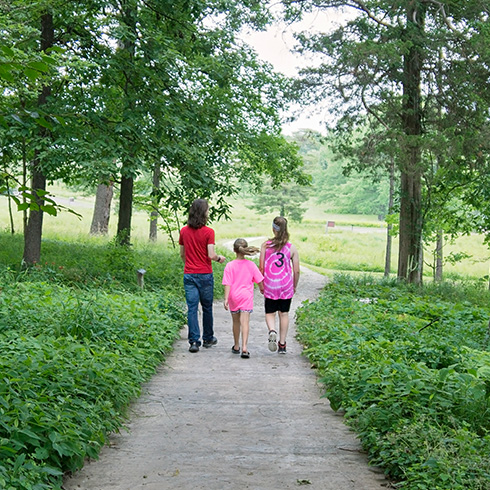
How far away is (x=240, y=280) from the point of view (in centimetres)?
891

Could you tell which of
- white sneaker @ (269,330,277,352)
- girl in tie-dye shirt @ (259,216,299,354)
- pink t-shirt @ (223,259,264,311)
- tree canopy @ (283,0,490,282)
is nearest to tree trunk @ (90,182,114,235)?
tree canopy @ (283,0,490,282)

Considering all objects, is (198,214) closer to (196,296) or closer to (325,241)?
(196,296)

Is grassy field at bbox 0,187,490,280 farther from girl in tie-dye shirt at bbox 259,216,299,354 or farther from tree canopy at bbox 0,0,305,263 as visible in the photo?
girl in tie-dye shirt at bbox 259,216,299,354

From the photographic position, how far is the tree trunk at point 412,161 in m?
16.2

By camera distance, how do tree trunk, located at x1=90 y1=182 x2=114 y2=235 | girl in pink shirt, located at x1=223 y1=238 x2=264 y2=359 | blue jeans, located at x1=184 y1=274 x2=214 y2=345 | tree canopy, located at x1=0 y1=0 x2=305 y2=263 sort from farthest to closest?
tree trunk, located at x1=90 y1=182 x2=114 y2=235 → tree canopy, located at x1=0 y1=0 x2=305 y2=263 → blue jeans, located at x1=184 y1=274 x2=214 y2=345 → girl in pink shirt, located at x1=223 y1=238 x2=264 y2=359

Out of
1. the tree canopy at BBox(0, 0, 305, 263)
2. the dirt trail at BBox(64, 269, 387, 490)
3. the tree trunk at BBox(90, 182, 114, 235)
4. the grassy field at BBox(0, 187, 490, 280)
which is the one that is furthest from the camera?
the grassy field at BBox(0, 187, 490, 280)

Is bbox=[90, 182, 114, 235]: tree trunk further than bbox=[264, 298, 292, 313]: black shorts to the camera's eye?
Yes

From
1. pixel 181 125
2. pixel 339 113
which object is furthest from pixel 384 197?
pixel 181 125

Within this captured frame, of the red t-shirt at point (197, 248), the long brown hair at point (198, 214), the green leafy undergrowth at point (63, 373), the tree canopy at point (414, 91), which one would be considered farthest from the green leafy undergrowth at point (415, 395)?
the tree canopy at point (414, 91)

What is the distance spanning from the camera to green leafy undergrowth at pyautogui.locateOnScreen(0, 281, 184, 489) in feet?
13.4

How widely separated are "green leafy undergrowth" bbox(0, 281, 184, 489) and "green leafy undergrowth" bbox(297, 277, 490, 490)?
2075 millimetres

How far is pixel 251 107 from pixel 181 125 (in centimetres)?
666

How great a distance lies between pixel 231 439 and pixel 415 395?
157cm

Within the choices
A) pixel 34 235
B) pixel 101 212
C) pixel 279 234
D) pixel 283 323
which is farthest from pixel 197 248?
pixel 101 212
